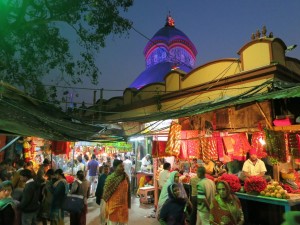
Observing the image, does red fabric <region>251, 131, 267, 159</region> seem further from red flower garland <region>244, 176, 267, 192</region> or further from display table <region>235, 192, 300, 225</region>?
display table <region>235, 192, 300, 225</region>

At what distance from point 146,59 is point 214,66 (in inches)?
609

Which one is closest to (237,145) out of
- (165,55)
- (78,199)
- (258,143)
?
(258,143)

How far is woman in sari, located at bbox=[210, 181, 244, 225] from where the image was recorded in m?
4.96

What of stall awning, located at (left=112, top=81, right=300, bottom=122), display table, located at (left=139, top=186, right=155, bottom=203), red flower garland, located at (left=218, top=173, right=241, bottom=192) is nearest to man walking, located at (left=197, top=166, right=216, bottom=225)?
red flower garland, located at (left=218, top=173, right=241, bottom=192)

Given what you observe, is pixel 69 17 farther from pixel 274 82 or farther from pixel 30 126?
pixel 274 82

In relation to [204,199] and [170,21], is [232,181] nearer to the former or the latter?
[204,199]

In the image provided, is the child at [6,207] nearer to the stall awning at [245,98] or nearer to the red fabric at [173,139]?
the stall awning at [245,98]

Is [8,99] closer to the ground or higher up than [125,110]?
closer to the ground

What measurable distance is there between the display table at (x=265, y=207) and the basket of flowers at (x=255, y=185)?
0.16 meters

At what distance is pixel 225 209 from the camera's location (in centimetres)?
503

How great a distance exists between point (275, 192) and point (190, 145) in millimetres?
2961

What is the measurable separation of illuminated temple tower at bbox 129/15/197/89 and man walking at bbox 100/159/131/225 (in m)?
16.8

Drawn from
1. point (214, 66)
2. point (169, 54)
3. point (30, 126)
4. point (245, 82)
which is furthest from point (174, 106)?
point (169, 54)

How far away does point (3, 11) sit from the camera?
8164 mm
